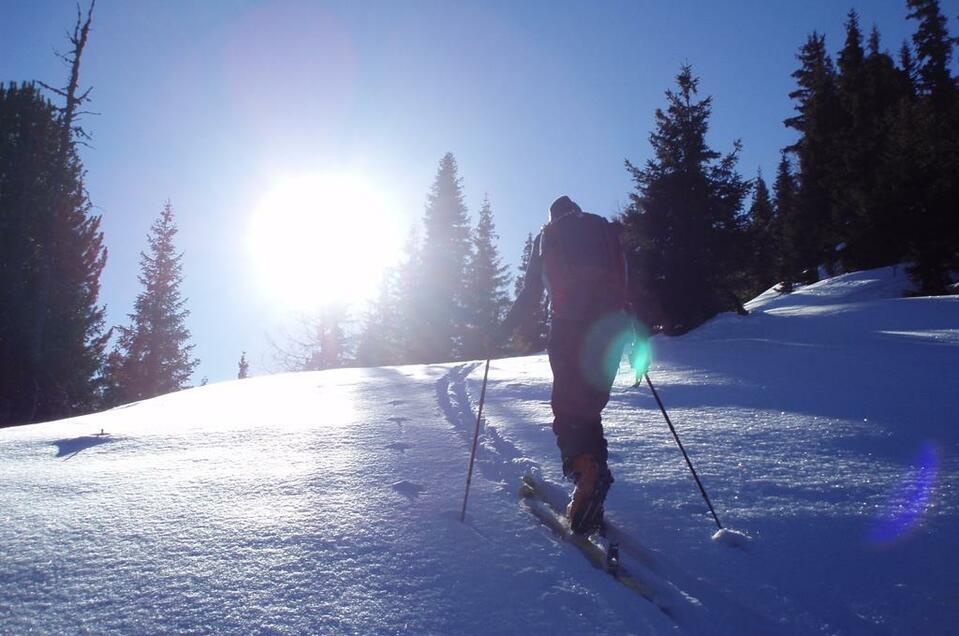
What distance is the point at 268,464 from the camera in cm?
446

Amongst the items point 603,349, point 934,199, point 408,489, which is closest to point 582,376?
point 603,349

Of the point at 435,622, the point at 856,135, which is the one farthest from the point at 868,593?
the point at 856,135

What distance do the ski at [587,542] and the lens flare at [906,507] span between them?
1.24 metres

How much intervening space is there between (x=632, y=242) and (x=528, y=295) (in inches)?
591

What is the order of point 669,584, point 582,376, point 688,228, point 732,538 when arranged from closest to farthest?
point 669,584 → point 732,538 → point 582,376 → point 688,228

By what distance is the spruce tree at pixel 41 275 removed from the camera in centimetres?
1920

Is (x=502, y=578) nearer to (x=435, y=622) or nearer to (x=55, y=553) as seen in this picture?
(x=435, y=622)

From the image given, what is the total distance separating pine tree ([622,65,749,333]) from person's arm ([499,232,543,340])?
14146 millimetres

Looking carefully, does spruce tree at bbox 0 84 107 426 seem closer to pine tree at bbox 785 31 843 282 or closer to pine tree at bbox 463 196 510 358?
pine tree at bbox 463 196 510 358

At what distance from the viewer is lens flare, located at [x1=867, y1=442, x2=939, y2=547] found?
9.07ft

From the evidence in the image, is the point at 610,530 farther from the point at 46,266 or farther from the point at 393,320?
the point at 393,320

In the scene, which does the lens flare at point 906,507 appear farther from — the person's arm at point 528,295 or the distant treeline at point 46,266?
the distant treeline at point 46,266

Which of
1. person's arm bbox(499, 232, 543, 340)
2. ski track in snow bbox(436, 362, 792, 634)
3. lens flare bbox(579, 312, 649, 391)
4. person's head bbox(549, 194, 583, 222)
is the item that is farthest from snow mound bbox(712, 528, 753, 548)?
person's head bbox(549, 194, 583, 222)

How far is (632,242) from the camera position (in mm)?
18000
